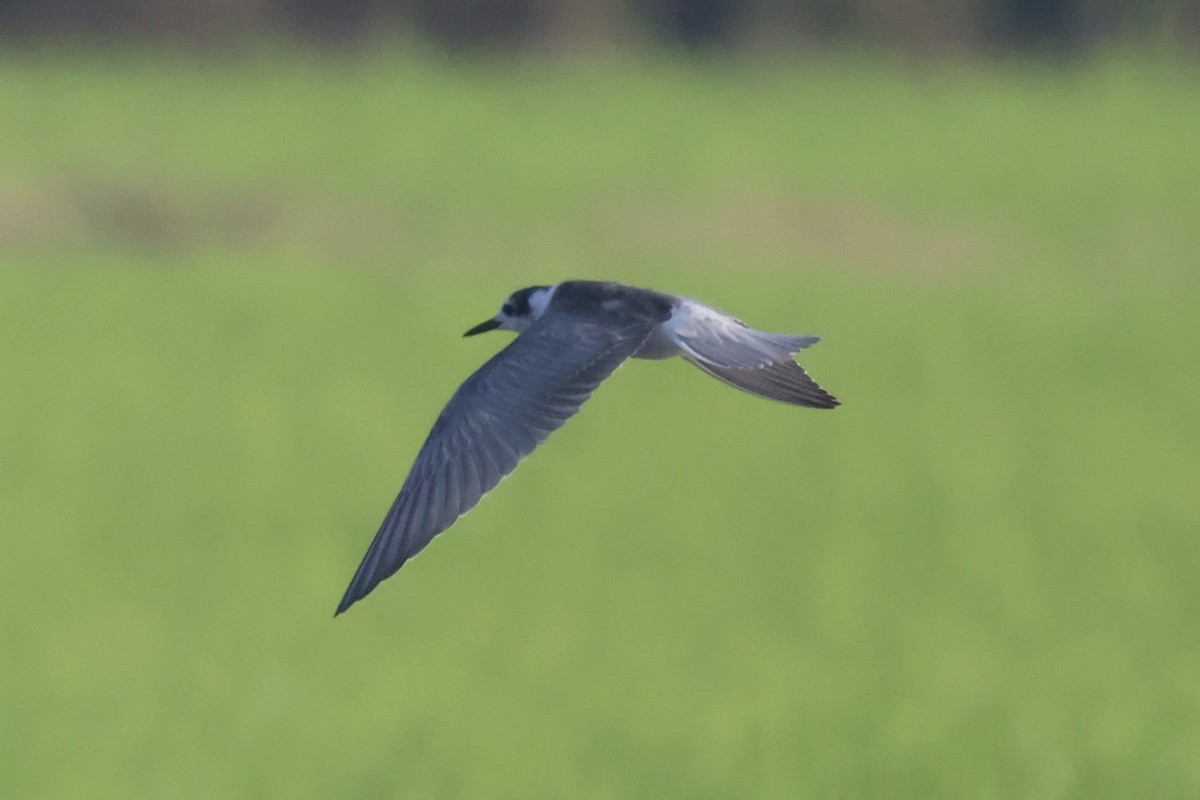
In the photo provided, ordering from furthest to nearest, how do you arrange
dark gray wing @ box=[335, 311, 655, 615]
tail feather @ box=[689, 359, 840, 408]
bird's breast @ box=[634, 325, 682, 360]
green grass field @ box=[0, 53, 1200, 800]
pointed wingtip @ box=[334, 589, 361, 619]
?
green grass field @ box=[0, 53, 1200, 800]
bird's breast @ box=[634, 325, 682, 360]
tail feather @ box=[689, 359, 840, 408]
dark gray wing @ box=[335, 311, 655, 615]
pointed wingtip @ box=[334, 589, 361, 619]

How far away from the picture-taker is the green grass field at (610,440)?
1071 cm

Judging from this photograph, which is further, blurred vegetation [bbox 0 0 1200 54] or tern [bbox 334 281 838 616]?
blurred vegetation [bbox 0 0 1200 54]

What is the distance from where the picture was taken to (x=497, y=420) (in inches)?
263

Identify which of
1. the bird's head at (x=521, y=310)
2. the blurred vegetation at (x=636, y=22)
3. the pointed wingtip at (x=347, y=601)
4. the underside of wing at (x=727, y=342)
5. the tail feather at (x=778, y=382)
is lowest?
the blurred vegetation at (x=636, y=22)

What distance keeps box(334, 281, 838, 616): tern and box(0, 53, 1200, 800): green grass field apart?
9.94 feet

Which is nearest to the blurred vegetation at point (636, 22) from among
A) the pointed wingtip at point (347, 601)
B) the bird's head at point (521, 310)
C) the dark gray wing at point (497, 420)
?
the bird's head at point (521, 310)

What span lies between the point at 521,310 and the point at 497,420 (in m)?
1.01

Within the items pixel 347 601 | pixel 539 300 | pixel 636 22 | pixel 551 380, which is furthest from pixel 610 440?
pixel 636 22

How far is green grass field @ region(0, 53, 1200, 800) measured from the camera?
10.7 meters

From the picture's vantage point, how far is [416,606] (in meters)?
13.2

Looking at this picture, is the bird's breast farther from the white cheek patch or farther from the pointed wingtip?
the pointed wingtip

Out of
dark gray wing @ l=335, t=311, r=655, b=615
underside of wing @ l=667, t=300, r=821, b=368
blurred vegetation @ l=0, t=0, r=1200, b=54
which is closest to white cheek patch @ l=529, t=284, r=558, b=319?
dark gray wing @ l=335, t=311, r=655, b=615

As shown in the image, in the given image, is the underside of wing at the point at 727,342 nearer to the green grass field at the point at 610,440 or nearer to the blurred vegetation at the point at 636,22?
the green grass field at the point at 610,440

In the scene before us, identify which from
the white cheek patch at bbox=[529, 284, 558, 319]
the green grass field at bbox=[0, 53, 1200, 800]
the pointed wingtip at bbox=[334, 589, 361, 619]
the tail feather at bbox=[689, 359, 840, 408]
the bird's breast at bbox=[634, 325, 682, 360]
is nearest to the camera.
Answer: the pointed wingtip at bbox=[334, 589, 361, 619]
